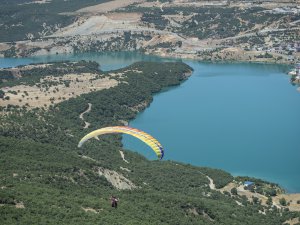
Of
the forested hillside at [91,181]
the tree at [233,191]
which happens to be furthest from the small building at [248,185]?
the forested hillside at [91,181]

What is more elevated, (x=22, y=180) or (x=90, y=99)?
(x=22, y=180)

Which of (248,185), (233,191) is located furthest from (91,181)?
(248,185)

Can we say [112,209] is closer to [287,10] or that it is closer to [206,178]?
[206,178]

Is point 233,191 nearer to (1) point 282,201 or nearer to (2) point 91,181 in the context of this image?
(1) point 282,201

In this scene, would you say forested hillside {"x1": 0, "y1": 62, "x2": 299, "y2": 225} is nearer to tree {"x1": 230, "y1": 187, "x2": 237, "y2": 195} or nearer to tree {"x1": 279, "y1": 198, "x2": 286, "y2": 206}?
tree {"x1": 230, "y1": 187, "x2": 237, "y2": 195}

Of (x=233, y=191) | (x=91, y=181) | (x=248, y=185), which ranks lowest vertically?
(x=248, y=185)

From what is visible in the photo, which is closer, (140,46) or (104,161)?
(104,161)

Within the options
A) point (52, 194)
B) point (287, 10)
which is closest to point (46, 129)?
point (52, 194)

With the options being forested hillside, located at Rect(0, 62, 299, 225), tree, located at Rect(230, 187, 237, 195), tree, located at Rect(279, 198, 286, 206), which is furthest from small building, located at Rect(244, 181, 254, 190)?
tree, located at Rect(279, 198, 286, 206)
